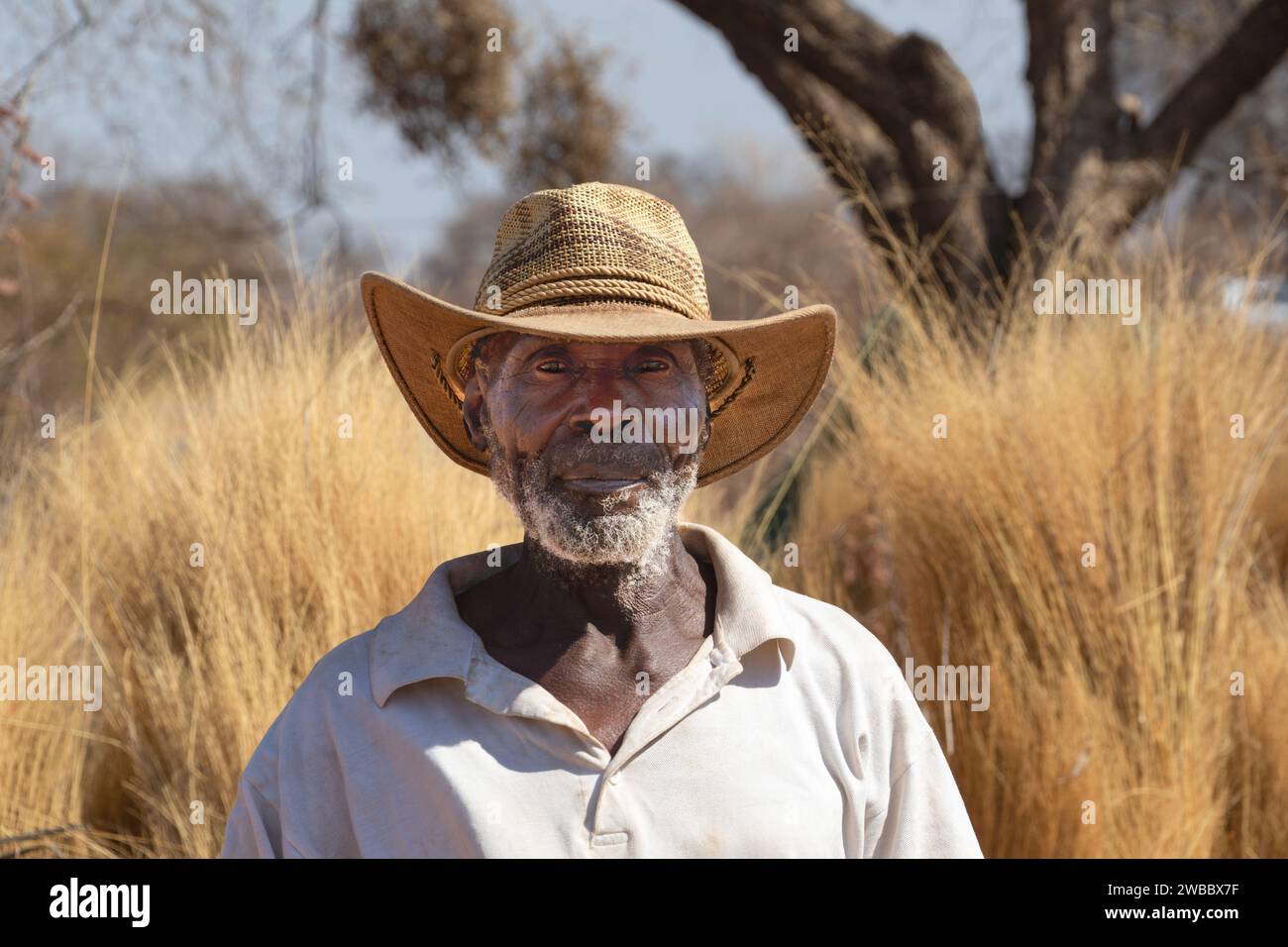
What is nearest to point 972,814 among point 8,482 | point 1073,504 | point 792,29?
point 1073,504

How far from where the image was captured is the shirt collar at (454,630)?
6.08ft

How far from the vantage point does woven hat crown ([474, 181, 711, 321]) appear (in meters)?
A: 1.93

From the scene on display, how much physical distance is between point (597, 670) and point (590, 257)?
0.57m

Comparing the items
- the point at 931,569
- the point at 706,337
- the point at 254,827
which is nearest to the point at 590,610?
the point at 706,337

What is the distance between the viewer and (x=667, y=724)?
1833 mm

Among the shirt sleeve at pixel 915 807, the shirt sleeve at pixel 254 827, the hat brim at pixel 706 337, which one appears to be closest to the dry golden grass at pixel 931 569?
the hat brim at pixel 706 337

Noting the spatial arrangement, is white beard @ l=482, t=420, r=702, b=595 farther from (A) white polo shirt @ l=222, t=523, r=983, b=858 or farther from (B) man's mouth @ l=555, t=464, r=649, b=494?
(A) white polo shirt @ l=222, t=523, r=983, b=858

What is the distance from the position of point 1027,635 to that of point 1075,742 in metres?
0.37

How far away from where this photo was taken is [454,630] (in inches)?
75.1

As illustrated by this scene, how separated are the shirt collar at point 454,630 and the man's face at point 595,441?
142mm

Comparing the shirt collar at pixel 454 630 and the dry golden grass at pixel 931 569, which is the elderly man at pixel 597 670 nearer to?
the shirt collar at pixel 454 630

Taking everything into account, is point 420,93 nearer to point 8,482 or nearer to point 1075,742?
point 8,482

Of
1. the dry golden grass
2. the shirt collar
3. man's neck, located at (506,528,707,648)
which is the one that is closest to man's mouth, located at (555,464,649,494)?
man's neck, located at (506,528,707,648)

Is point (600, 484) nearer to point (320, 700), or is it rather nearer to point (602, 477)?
point (602, 477)
